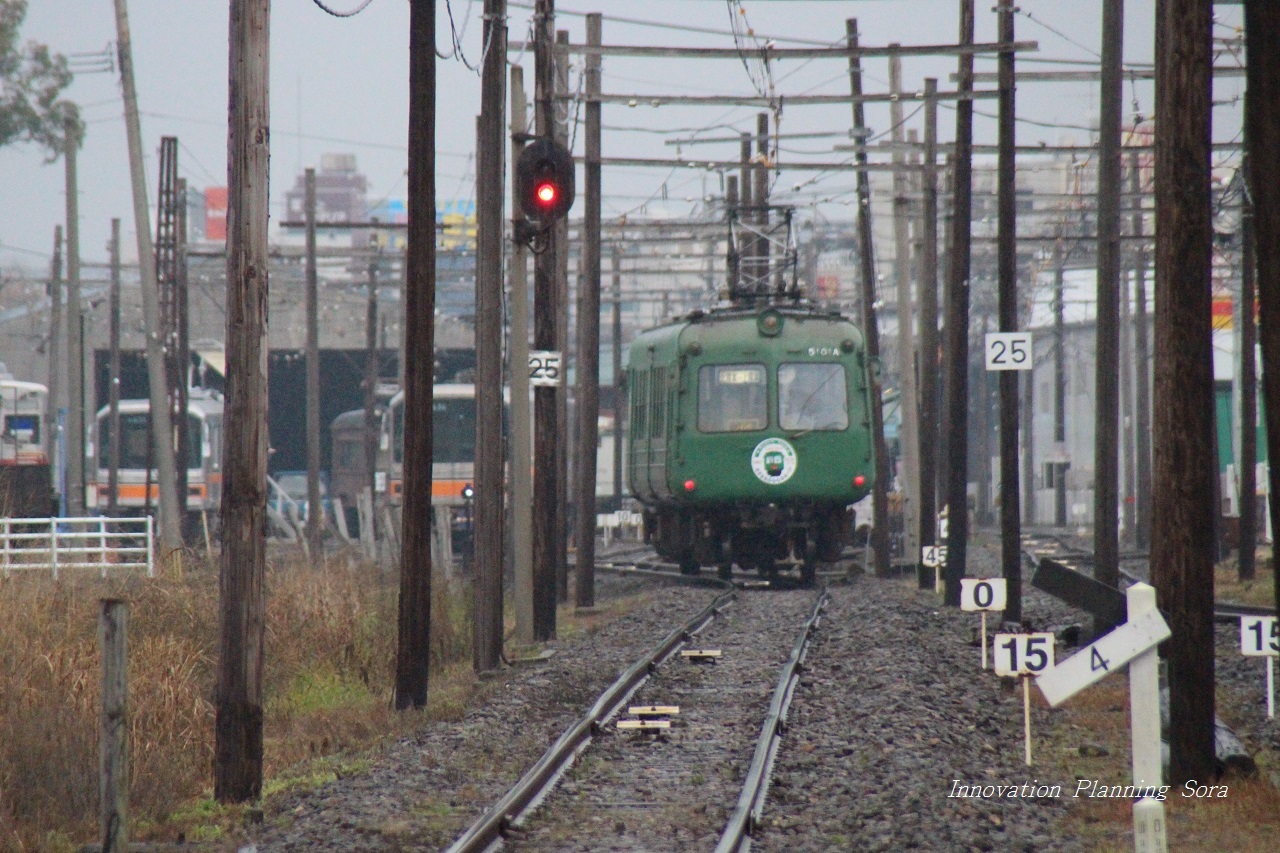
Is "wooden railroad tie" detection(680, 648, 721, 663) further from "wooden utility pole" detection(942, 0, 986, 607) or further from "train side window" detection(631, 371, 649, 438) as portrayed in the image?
"train side window" detection(631, 371, 649, 438)

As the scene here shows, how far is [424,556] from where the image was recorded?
43.9 feet

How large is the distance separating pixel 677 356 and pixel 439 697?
11119 millimetres

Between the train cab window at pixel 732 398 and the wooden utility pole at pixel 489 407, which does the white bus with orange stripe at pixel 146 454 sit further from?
the wooden utility pole at pixel 489 407

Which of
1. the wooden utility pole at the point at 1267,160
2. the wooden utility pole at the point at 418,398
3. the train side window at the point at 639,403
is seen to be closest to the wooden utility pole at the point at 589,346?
the train side window at the point at 639,403

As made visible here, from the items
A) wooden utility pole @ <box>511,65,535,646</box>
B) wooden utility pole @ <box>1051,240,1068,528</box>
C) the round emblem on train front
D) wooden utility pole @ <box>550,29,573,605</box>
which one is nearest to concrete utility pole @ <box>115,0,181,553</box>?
wooden utility pole @ <box>550,29,573,605</box>

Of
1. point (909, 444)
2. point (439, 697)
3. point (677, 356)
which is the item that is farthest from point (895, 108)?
point (439, 697)

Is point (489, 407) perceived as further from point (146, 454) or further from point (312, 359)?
point (146, 454)

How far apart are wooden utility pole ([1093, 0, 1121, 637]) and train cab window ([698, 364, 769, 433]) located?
305 inches

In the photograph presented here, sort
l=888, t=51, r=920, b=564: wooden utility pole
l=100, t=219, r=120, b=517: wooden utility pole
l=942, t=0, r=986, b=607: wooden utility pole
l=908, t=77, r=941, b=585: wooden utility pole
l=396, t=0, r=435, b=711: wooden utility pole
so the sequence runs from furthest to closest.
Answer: l=100, t=219, r=120, b=517: wooden utility pole → l=888, t=51, r=920, b=564: wooden utility pole → l=908, t=77, r=941, b=585: wooden utility pole → l=942, t=0, r=986, b=607: wooden utility pole → l=396, t=0, r=435, b=711: wooden utility pole

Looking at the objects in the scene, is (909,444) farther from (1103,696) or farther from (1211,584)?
(1211,584)

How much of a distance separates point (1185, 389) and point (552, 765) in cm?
410

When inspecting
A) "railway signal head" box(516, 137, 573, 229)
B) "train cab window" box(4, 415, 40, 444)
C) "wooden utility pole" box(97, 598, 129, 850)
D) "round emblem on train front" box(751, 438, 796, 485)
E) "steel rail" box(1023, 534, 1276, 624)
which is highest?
"railway signal head" box(516, 137, 573, 229)

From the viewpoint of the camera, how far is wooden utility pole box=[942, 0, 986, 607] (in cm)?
2134

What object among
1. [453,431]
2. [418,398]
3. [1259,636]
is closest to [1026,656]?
[1259,636]
